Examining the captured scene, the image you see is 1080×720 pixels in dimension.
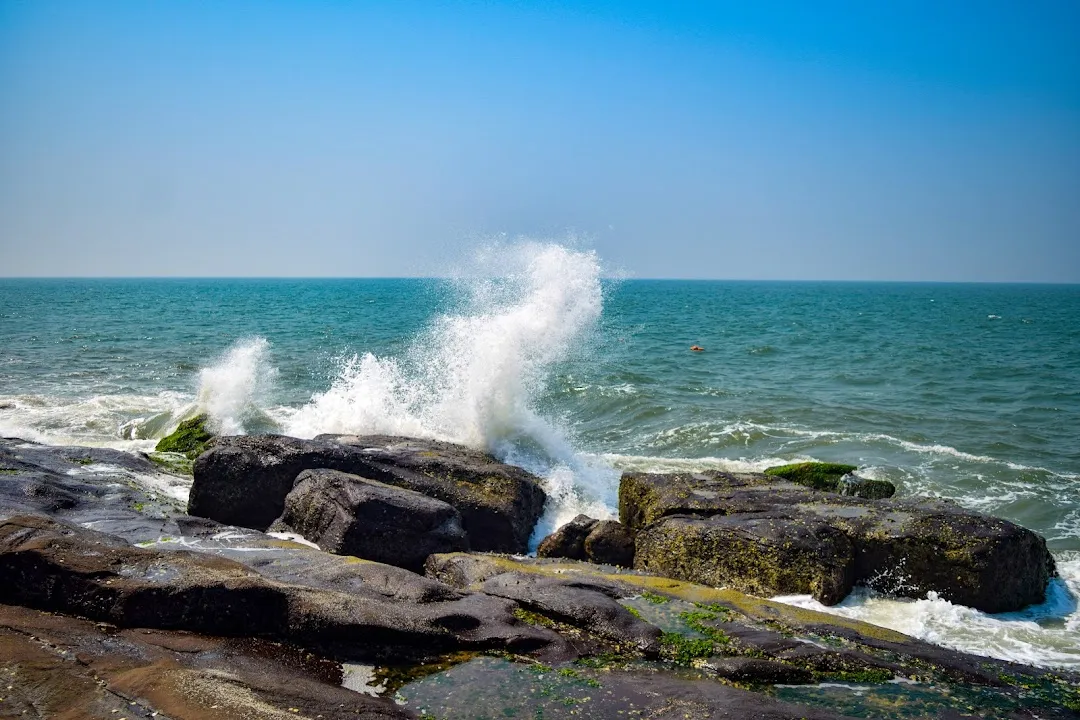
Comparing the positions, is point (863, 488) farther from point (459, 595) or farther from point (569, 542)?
point (459, 595)

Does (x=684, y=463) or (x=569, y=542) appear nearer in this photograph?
(x=569, y=542)

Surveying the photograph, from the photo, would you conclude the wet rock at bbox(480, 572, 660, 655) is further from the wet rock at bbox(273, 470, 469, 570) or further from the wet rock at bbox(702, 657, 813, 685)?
the wet rock at bbox(273, 470, 469, 570)

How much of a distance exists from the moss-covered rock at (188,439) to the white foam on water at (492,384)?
1989mm

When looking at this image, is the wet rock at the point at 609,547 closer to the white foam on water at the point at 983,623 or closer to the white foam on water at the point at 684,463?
the white foam on water at the point at 983,623

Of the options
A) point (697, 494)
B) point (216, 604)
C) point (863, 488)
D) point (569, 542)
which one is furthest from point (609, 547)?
point (216, 604)

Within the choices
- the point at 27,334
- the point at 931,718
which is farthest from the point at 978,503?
the point at 27,334

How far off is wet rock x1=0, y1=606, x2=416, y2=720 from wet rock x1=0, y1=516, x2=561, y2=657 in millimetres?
175

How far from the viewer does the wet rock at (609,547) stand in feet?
36.3

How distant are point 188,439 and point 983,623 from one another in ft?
50.4

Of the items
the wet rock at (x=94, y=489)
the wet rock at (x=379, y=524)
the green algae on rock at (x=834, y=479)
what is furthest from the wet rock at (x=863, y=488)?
the wet rock at (x=94, y=489)

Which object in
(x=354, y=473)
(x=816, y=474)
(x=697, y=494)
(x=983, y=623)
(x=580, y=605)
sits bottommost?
(x=983, y=623)

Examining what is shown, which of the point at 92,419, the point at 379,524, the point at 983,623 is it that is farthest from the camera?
the point at 92,419

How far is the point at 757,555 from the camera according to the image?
9.89m

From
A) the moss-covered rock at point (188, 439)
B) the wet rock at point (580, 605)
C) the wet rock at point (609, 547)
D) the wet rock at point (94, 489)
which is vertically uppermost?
the wet rock at point (94, 489)
